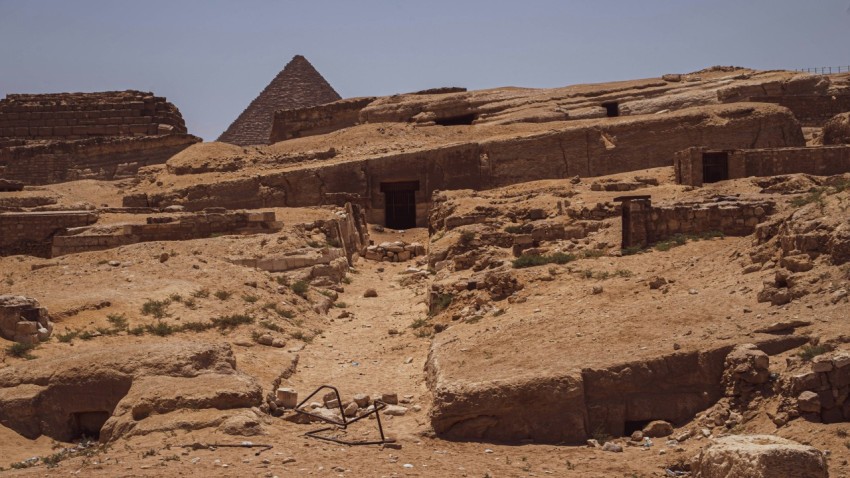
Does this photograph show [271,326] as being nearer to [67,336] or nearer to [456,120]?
[67,336]

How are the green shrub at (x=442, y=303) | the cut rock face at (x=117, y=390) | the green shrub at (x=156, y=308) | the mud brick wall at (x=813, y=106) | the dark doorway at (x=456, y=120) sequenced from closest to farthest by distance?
the cut rock face at (x=117, y=390)
the green shrub at (x=156, y=308)
the green shrub at (x=442, y=303)
the mud brick wall at (x=813, y=106)
the dark doorway at (x=456, y=120)

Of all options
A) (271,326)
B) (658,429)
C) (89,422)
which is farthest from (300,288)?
(658,429)

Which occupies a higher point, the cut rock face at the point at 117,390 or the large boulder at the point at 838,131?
the large boulder at the point at 838,131

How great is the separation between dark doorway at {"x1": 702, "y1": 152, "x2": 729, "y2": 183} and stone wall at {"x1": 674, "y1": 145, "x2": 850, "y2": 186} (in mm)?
250

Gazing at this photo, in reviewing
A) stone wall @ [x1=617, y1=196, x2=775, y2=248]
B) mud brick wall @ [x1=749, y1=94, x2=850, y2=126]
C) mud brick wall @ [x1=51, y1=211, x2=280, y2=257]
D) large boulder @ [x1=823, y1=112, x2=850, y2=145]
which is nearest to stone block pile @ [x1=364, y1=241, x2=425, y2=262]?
mud brick wall @ [x1=51, y1=211, x2=280, y2=257]

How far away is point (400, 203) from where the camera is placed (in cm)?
2431

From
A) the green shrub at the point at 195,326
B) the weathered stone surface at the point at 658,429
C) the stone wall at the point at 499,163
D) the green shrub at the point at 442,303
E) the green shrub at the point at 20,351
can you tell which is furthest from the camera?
the stone wall at the point at 499,163

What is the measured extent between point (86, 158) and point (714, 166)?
18.5 m

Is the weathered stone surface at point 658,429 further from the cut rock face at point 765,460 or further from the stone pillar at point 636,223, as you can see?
the stone pillar at point 636,223

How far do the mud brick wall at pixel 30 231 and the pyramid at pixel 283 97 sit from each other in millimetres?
21981

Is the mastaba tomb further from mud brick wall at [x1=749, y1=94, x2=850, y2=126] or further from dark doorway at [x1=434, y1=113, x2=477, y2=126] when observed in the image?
mud brick wall at [x1=749, y1=94, x2=850, y2=126]

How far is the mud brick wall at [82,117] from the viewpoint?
109ft

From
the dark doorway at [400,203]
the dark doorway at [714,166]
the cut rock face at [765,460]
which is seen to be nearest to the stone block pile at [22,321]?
the cut rock face at [765,460]

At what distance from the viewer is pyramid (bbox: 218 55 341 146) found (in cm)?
3997
